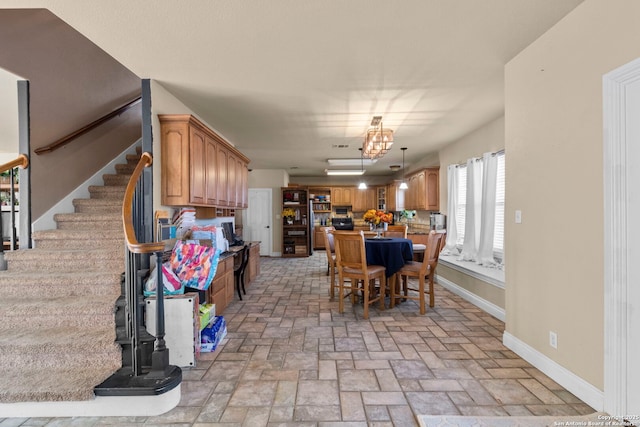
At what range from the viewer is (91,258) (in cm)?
291

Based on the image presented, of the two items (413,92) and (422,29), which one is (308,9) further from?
(413,92)

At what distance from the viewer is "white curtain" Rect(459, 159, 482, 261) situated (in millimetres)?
4445

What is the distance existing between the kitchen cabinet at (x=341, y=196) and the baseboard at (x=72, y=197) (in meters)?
6.31

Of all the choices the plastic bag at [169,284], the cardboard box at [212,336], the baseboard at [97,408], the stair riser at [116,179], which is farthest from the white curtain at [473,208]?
the stair riser at [116,179]

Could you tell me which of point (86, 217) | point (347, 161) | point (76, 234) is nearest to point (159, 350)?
point (76, 234)

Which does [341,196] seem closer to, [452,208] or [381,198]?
[381,198]

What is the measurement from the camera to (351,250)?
3.61m

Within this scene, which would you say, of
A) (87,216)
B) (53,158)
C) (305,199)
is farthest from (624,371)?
(305,199)

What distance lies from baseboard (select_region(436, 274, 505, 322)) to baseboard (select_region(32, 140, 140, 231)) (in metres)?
5.27

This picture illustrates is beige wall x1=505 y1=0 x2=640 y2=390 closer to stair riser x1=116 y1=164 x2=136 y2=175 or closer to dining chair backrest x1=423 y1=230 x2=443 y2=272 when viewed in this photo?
dining chair backrest x1=423 y1=230 x2=443 y2=272

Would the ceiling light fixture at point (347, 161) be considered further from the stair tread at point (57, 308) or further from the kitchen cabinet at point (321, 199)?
the stair tread at point (57, 308)

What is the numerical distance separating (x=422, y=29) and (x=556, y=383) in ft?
9.04

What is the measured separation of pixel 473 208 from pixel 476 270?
3.56 feet

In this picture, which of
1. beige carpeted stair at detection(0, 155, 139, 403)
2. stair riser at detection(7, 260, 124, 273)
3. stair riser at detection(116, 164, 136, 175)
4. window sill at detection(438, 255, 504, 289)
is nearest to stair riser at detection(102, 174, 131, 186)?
stair riser at detection(116, 164, 136, 175)
